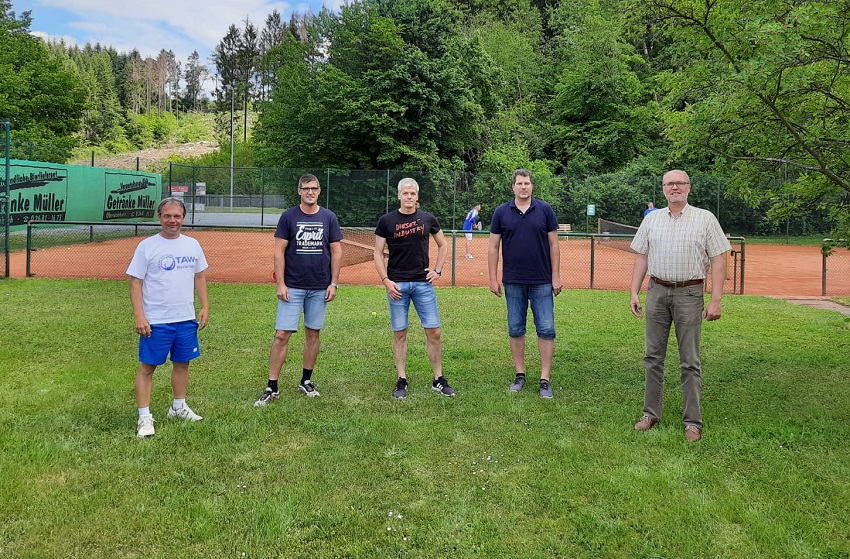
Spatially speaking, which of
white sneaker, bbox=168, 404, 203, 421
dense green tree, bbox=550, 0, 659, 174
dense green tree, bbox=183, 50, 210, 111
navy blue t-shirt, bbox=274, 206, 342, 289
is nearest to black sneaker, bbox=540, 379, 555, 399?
navy blue t-shirt, bbox=274, 206, 342, 289

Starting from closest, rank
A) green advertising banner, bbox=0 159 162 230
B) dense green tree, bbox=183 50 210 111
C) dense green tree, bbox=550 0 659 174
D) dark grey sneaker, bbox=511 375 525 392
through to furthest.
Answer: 1. dark grey sneaker, bbox=511 375 525 392
2. green advertising banner, bbox=0 159 162 230
3. dense green tree, bbox=550 0 659 174
4. dense green tree, bbox=183 50 210 111

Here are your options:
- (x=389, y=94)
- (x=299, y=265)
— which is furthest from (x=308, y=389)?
(x=389, y=94)

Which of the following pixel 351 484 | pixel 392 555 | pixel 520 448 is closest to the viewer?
pixel 392 555

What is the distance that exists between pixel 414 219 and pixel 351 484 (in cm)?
248

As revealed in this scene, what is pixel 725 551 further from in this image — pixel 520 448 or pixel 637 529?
pixel 520 448

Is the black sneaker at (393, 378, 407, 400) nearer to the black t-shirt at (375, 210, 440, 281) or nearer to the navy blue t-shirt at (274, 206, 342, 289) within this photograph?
the black t-shirt at (375, 210, 440, 281)

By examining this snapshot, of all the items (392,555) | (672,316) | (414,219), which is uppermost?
(414,219)

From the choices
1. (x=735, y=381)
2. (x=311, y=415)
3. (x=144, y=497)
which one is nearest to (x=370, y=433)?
(x=311, y=415)

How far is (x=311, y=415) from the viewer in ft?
15.7

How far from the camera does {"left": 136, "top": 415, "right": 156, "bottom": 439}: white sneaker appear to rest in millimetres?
4219

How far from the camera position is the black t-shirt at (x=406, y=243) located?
536cm

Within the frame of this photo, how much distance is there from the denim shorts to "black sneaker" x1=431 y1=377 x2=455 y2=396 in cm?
73

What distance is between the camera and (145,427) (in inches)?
168

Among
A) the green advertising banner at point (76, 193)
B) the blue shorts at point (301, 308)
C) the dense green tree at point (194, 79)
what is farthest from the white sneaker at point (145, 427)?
the dense green tree at point (194, 79)
